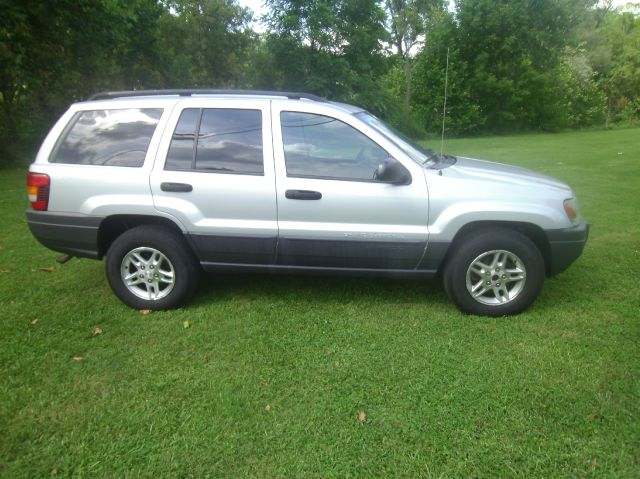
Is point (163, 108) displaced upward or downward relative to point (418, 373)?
upward

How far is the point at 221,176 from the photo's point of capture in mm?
3758

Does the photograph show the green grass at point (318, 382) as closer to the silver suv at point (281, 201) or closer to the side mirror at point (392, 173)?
the silver suv at point (281, 201)

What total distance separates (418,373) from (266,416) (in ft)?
3.45

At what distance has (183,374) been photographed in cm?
313

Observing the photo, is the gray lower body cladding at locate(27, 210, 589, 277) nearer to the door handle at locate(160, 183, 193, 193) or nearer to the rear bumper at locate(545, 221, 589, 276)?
the rear bumper at locate(545, 221, 589, 276)

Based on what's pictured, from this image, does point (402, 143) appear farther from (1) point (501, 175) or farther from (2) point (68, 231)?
(2) point (68, 231)

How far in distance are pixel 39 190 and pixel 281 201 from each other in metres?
2.05

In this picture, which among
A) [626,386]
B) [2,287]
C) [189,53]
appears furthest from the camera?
[189,53]

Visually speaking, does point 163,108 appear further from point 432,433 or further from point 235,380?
point 432,433

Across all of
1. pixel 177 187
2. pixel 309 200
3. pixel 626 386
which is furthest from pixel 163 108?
pixel 626 386

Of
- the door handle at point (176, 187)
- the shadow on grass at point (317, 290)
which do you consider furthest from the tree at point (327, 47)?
the door handle at point (176, 187)

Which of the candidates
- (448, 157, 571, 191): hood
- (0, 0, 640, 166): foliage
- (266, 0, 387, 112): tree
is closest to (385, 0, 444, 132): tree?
(0, 0, 640, 166): foliage

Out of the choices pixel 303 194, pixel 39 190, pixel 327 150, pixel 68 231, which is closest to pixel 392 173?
pixel 327 150

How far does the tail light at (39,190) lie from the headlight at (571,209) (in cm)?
422
